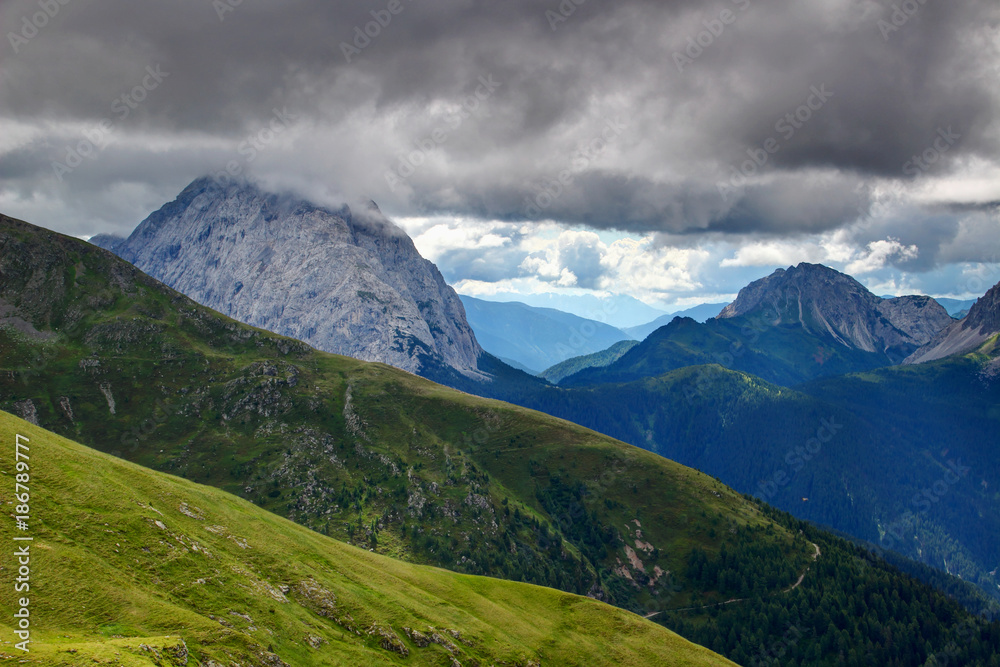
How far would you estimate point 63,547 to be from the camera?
219ft

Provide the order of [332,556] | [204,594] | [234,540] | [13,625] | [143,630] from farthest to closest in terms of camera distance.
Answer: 1. [332,556]
2. [234,540]
3. [204,594]
4. [143,630]
5. [13,625]

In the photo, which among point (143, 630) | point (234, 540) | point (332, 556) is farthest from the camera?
point (332, 556)

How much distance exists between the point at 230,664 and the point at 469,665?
4197 centimetres

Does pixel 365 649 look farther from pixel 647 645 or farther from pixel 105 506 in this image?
pixel 647 645

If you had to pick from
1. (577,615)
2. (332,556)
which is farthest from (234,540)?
(577,615)

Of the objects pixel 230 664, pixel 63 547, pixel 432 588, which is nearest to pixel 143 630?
pixel 230 664

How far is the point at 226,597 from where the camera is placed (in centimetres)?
7519

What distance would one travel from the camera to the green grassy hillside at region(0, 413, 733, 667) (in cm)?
6069

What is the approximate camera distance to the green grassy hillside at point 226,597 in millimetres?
60688

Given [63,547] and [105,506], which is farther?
[105,506]

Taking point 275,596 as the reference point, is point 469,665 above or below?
below

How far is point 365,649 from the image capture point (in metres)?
82.3

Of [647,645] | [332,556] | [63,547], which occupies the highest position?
[63,547]

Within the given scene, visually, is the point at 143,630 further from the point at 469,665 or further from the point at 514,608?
the point at 514,608
